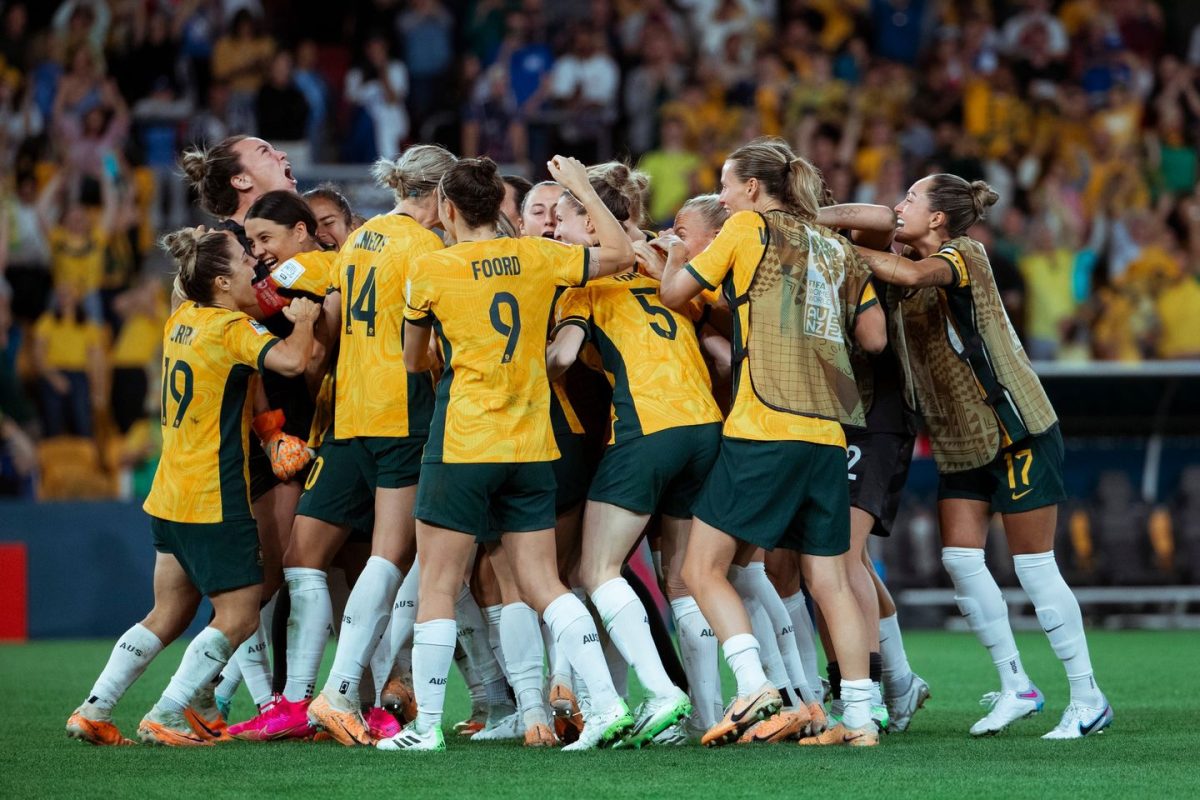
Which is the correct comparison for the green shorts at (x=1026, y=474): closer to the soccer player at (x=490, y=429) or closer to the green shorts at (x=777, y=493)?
the green shorts at (x=777, y=493)

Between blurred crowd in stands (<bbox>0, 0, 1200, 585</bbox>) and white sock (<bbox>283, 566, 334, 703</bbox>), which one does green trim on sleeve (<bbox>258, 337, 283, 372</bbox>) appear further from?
blurred crowd in stands (<bbox>0, 0, 1200, 585</bbox>)

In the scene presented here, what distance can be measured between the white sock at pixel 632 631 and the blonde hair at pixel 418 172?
6.47 feet

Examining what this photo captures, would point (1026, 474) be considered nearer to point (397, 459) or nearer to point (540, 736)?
point (540, 736)

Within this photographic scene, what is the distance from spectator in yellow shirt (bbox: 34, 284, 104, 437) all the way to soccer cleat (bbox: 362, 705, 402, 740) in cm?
840

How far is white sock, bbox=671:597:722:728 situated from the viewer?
657 centimetres

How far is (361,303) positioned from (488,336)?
825 millimetres

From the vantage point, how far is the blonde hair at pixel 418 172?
22.9ft

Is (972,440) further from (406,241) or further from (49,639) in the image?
(49,639)

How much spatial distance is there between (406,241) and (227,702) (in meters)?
2.46

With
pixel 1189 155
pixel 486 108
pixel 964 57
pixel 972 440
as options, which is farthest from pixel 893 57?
pixel 972 440

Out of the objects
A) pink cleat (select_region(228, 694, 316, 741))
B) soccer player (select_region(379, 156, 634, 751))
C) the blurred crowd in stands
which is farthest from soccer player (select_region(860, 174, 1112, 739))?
the blurred crowd in stands

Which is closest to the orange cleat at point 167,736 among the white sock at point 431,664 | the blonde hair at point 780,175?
the white sock at point 431,664

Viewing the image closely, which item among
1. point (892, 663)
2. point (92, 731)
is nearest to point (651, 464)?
point (892, 663)

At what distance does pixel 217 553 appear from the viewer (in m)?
6.58
